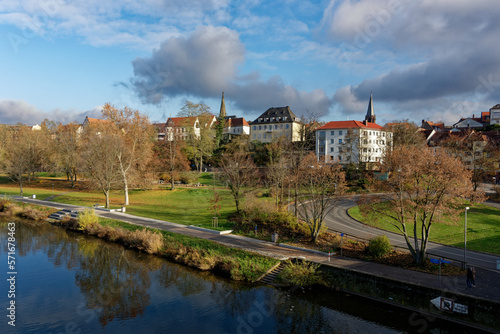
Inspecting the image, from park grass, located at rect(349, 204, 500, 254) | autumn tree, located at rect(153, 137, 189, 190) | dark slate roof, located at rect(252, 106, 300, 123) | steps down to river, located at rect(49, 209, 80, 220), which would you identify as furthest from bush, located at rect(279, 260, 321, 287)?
dark slate roof, located at rect(252, 106, 300, 123)

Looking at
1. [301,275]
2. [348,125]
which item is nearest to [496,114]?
[348,125]

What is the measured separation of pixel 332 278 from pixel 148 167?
4578 cm

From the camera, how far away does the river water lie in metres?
16.5

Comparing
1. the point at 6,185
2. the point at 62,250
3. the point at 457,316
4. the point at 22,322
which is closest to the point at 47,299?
the point at 22,322

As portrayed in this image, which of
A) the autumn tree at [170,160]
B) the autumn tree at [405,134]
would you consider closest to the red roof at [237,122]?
the autumn tree at [170,160]

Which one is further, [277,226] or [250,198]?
[250,198]

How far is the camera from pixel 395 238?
29688mm

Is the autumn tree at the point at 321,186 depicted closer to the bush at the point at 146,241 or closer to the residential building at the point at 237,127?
Result: the bush at the point at 146,241

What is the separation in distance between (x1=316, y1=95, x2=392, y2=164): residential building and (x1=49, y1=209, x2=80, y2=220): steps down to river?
164 feet

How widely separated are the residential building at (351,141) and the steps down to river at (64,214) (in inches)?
1963

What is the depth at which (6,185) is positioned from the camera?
2667 inches

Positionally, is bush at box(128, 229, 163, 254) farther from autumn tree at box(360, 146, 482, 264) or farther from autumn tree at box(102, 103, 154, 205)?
autumn tree at box(102, 103, 154, 205)

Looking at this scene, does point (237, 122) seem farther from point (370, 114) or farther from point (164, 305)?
point (164, 305)

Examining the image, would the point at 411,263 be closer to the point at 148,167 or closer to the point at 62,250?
the point at 62,250
